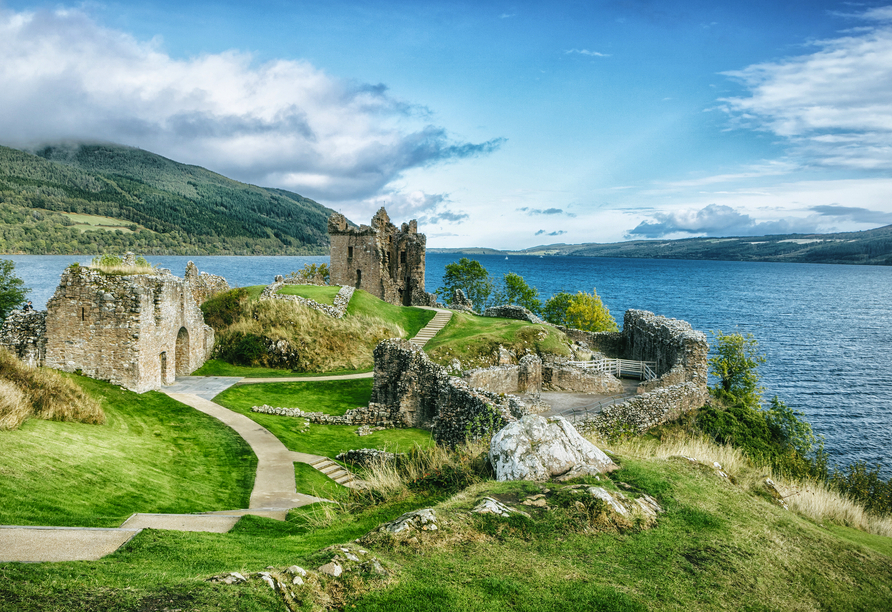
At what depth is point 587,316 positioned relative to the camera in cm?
5784

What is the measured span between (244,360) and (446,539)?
1113 inches

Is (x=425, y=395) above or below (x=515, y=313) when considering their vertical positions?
below

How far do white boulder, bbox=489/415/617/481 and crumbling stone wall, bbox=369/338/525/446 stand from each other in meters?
5.98

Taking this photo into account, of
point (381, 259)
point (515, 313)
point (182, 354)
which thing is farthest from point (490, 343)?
point (381, 259)

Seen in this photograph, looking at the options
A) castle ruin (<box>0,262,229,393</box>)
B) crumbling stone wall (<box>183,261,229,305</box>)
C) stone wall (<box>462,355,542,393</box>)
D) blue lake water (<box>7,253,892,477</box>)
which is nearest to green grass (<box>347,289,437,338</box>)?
crumbling stone wall (<box>183,261,229,305</box>)

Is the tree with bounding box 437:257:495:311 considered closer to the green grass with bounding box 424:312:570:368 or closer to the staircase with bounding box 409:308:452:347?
the staircase with bounding box 409:308:452:347

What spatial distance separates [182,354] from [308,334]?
7494mm

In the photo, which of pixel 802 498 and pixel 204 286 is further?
pixel 204 286

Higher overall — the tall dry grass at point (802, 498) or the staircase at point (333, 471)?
the tall dry grass at point (802, 498)

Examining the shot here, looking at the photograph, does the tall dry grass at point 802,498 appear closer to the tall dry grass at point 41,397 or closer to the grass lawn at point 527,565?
the grass lawn at point 527,565

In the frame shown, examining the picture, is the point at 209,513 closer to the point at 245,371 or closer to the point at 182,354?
the point at 182,354

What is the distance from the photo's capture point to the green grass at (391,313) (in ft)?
123

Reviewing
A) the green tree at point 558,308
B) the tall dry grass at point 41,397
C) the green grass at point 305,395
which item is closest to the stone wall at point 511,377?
the green grass at point 305,395

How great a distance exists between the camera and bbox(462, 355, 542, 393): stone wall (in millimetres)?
24031
